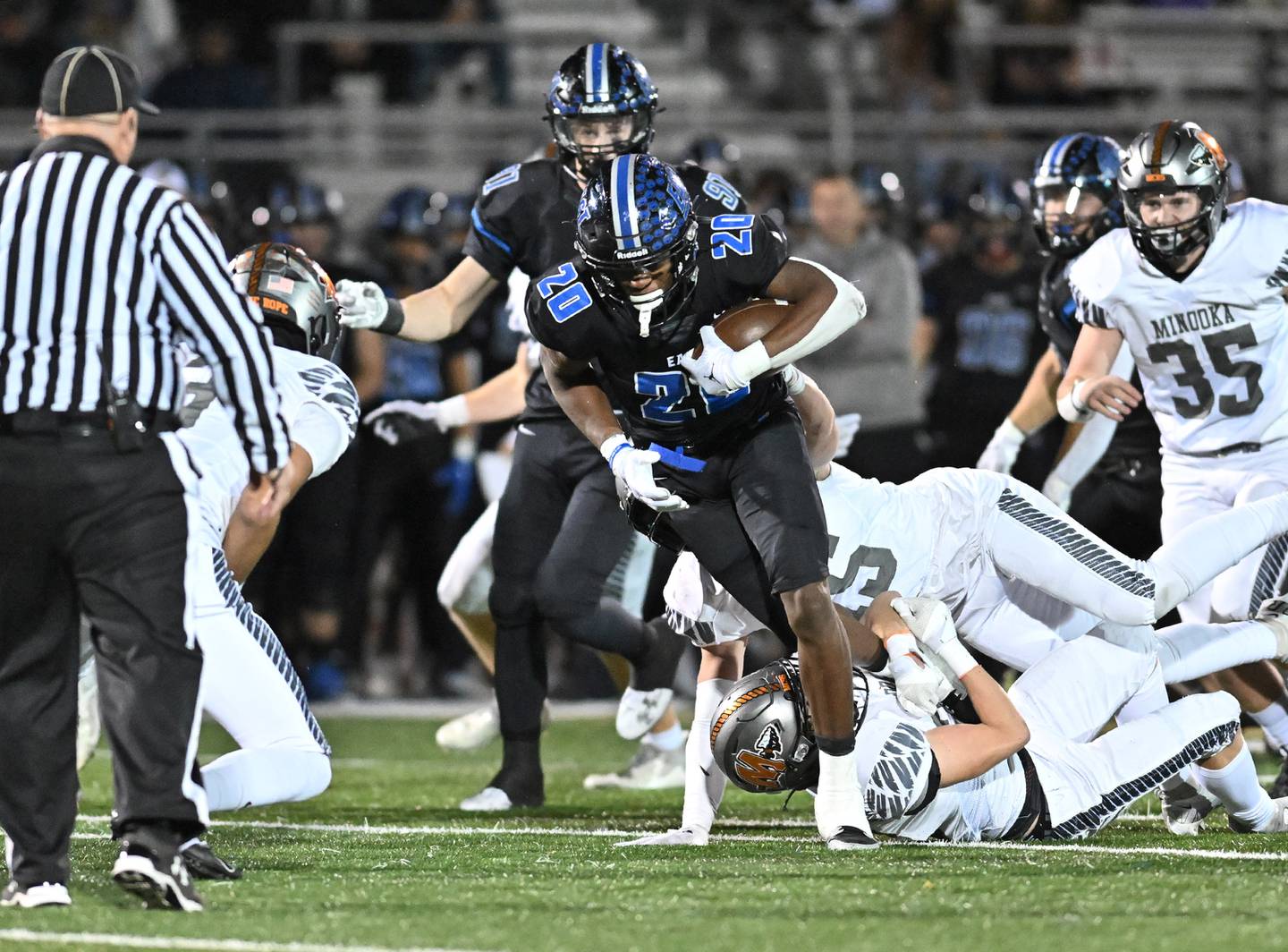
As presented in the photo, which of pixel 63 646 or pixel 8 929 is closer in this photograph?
pixel 8 929

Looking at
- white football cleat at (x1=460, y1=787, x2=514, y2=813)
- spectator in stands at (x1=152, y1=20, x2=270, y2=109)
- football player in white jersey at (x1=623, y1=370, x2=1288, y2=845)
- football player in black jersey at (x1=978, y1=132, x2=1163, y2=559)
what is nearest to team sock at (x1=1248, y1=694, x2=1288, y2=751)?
football player in white jersey at (x1=623, y1=370, x2=1288, y2=845)

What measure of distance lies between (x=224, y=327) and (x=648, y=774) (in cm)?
310

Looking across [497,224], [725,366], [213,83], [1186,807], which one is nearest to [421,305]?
[497,224]

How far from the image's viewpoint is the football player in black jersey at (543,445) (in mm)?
5785

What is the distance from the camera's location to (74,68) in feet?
12.8

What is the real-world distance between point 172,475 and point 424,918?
0.96 m

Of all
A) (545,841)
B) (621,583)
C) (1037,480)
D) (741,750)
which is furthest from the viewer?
(1037,480)

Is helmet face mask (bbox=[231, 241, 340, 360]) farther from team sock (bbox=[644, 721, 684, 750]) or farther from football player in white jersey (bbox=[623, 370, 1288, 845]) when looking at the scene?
team sock (bbox=[644, 721, 684, 750])

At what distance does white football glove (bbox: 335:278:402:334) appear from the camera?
221 inches

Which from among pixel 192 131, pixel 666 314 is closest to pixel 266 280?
pixel 666 314

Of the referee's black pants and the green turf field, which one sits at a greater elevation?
the referee's black pants

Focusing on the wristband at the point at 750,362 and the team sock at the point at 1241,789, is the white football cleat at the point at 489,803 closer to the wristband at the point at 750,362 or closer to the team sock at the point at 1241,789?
the wristband at the point at 750,362

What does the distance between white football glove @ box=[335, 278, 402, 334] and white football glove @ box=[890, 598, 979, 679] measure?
5.83ft

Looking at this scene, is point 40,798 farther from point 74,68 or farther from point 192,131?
point 192,131
